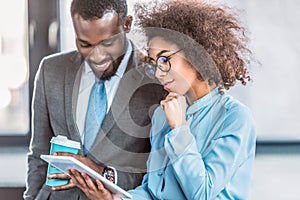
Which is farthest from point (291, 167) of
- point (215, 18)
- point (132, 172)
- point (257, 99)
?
point (215, 18)

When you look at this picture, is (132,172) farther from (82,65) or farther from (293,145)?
(293,145)

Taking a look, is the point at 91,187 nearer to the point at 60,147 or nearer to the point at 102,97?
the point at 60,147

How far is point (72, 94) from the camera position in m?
1.58

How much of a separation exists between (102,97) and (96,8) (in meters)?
0.27

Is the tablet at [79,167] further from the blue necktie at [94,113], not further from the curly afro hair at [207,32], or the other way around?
the curly afro hair at [207,32]

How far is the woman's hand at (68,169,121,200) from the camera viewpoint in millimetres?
1370

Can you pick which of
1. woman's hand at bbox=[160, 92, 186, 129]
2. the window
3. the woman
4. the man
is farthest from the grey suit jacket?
the window

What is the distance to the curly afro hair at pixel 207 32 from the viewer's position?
1350 mm

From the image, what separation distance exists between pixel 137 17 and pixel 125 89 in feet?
0.71

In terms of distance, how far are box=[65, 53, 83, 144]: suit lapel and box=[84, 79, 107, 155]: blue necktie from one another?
31 millimetres

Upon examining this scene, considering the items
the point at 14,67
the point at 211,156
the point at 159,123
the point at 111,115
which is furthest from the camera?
the point at 14,67

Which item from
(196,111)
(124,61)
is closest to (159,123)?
(196,111)

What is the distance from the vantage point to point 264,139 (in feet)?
6.74

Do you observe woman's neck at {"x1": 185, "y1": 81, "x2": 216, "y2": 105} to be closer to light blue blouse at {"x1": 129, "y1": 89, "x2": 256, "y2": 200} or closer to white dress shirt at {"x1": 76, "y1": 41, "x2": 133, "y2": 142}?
light blue blouse at {"x1": 129, "y1": 89, "x2": 256, "y2": 200}
